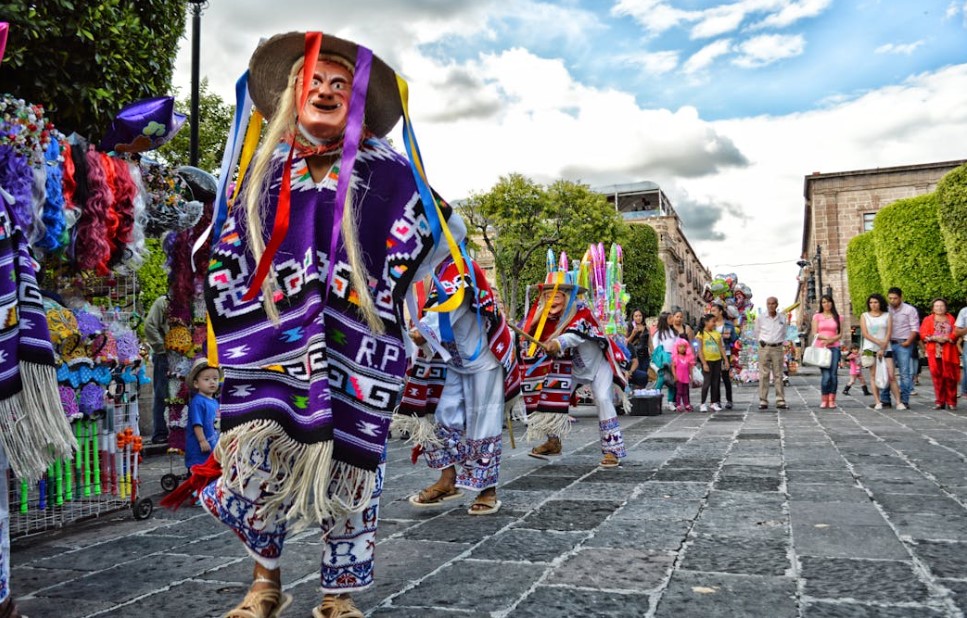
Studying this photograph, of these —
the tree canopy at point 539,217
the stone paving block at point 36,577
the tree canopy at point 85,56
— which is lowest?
the stone paving block at point 36,577

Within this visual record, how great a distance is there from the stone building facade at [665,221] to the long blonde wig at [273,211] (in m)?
60.2

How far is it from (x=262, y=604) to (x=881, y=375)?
1147cm

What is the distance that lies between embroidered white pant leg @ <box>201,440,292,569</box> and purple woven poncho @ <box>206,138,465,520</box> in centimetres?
6

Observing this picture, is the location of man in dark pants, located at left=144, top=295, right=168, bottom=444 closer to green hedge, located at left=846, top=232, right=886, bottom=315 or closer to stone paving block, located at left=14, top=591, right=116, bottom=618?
stone paving block, located at left=14, top=591, right=116, bottom=618

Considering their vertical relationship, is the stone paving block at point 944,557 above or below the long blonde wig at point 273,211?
below

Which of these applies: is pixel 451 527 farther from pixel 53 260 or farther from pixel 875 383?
pixel 875 383

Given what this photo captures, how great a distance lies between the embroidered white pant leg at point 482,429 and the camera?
4.39 metres

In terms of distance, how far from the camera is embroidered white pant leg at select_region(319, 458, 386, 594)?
2.44 m

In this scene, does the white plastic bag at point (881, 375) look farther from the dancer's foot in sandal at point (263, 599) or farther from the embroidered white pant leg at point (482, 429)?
the dancer's foot in sandal at point (263, 599)

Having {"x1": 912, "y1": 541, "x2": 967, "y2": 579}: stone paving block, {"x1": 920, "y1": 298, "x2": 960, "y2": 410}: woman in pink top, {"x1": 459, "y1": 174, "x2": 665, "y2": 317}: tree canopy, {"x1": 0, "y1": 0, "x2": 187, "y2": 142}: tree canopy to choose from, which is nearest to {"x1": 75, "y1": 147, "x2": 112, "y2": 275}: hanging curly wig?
{"x1": 0, "y1": 0, "x2": 187, "y2": 142}: tree canopy

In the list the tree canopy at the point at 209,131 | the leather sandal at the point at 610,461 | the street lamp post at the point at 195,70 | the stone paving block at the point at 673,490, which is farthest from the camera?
the tree canopy at the point at 209,131

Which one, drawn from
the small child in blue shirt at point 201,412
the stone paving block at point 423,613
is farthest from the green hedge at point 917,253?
the stone paving block at point 423,613

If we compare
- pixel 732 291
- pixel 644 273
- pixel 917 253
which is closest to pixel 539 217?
pixel 732 291

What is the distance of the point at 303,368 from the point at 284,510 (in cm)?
48
